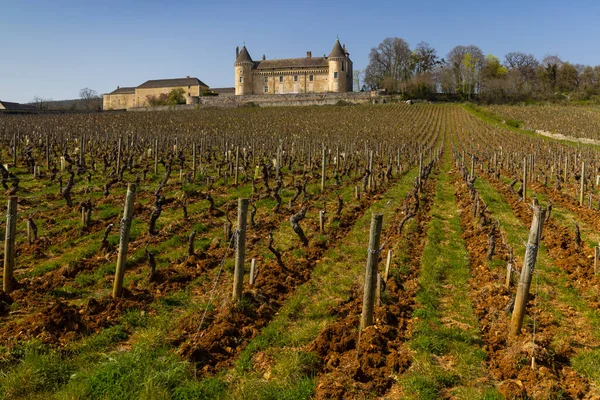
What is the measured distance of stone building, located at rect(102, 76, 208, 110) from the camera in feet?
305

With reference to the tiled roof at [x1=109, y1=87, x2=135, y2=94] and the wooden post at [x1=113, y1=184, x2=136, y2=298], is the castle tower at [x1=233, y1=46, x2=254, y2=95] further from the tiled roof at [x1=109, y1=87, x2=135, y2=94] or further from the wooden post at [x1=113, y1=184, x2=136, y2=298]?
the wooden post at [x1=113, y1=184, x2=136, y2=298]

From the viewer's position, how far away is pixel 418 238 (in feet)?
31.5

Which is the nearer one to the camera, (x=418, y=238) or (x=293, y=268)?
(x=293, y=268)

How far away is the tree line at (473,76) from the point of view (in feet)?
248

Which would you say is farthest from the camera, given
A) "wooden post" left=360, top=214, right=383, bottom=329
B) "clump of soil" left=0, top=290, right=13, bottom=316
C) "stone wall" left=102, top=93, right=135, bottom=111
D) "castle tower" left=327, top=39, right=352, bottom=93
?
"stone wall" left=102, top=93, right=135, bottom=111

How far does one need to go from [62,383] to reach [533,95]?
8395cm

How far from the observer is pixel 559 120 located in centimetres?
4741

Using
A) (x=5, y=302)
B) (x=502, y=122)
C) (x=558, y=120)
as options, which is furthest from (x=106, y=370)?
(x=558, y=120)

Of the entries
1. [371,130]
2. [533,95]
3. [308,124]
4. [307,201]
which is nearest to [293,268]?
[307,201]

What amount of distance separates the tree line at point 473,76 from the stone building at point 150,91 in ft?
116

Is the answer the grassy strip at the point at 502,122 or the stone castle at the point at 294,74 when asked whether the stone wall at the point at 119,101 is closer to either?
the stone castle at the point at 294,74

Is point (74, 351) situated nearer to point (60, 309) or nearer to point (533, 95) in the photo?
point (60, 309)

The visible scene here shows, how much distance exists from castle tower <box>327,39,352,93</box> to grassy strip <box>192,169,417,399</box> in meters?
75.8

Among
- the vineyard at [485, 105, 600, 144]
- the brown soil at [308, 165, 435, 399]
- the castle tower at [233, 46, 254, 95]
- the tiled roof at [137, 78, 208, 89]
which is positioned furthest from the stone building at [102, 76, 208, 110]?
the brown soil at [308, 165, 435, 399]
